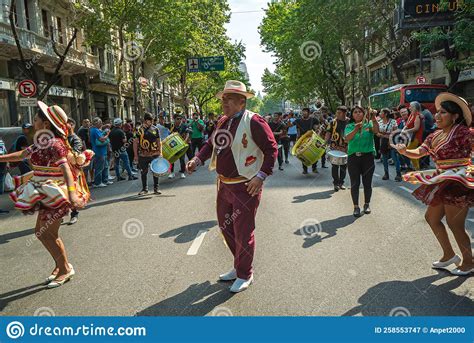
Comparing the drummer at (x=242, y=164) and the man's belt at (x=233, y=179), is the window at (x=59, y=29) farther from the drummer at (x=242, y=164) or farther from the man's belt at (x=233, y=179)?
the man's belt at (x=233, y=179)

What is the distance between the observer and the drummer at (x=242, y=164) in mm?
4148

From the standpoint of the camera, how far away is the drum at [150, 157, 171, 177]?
9617mm

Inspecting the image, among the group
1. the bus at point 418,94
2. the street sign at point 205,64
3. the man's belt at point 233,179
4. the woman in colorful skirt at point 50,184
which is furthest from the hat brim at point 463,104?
the street sign at point 205,64

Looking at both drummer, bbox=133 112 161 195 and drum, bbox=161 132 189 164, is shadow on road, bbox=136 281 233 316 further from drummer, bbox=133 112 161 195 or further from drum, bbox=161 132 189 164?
drum, bbox=161 132 189 164

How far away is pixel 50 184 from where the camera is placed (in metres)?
4.38

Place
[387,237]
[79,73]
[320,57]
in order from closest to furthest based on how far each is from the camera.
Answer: [387,237] → [79,73] → [320,57]

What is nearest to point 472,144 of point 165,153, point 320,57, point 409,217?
point 409,217

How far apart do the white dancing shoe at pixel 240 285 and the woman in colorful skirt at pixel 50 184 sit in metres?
1.77

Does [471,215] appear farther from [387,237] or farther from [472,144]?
[472,144]

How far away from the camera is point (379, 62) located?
4581 centimetres

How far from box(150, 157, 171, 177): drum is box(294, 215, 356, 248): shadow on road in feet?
13.6

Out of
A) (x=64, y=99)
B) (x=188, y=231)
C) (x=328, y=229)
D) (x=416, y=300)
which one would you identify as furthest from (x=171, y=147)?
(x=64, y=99)

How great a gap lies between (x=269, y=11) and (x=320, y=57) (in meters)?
9.71
